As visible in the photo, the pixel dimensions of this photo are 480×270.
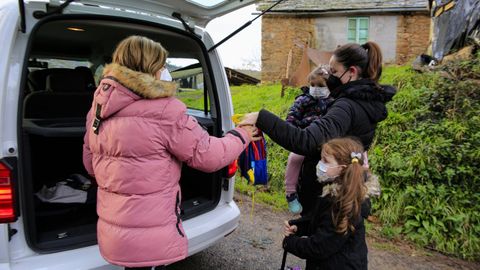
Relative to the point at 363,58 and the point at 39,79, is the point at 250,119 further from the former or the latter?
the point at 39,79

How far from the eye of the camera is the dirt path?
3186mm

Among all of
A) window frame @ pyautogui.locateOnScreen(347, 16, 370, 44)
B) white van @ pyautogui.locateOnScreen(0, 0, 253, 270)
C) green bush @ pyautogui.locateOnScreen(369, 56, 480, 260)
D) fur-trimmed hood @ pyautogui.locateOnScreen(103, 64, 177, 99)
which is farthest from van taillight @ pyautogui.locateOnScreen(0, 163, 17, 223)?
window frame @ pyautogui.locateOnScreen(347, 16, 370, 44)

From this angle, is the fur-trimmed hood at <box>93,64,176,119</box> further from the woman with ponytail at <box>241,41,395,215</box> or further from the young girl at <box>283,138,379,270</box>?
the young girl at <box>283,138,379,270</box>

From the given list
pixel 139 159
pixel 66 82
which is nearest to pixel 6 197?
pixel 139 159

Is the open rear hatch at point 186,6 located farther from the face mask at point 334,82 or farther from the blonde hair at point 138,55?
the face mask at point 334,82

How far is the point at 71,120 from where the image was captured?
3.13 metres

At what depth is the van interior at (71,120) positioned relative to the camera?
81.5 inches

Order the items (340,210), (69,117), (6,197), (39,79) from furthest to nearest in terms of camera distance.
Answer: (39,79) < (69,117) < (340,210) < (6,197)

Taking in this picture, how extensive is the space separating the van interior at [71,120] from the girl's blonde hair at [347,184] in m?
1.09

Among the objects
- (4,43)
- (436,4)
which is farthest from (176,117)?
(436,4)

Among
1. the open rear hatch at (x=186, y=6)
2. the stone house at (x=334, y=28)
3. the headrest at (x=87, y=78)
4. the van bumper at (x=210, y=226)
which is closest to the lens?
the open rear hatch at (x=186, y=6)

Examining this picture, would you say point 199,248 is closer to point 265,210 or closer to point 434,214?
point 265,210

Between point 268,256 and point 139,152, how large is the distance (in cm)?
210

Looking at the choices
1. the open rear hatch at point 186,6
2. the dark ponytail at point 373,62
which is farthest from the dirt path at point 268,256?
the open rear hatch at point 186,6
